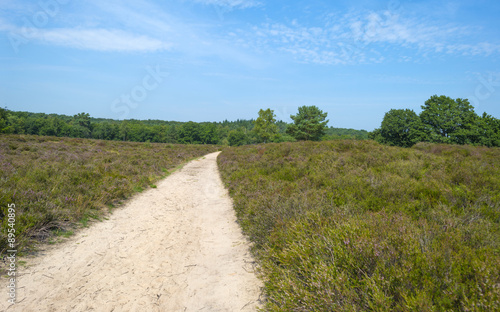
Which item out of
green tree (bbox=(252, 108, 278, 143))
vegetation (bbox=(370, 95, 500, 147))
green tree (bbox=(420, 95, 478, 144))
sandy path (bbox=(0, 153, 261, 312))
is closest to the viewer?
sandy path (bbox=(0, 153, 261, 312))

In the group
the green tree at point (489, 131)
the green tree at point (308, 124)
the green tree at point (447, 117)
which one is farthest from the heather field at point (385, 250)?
the green tree at point (308, 124)

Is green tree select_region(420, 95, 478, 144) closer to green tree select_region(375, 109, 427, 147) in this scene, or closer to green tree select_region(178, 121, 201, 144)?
green tree select_region(375, 109, 427, 147)

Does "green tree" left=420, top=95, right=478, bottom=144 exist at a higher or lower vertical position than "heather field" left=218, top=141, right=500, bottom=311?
higher

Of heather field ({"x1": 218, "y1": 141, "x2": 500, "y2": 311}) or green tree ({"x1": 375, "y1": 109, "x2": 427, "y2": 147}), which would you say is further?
green tree ({"x1": 375, "y1": 109, "x2": 427, "y2": 147})

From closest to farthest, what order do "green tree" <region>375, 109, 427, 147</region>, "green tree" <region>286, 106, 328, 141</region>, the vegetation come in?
the vegetation
"green tree" <region>375, 109, 427, 147</region>
"green tree" <region>286, 106, 328, 141</region>

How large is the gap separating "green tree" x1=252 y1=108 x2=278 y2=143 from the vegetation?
89.7ft

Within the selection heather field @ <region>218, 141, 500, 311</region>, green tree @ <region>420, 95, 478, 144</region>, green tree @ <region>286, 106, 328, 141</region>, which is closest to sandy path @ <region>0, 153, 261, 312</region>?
heather field @ <region>218, 141, 500, 311</region>

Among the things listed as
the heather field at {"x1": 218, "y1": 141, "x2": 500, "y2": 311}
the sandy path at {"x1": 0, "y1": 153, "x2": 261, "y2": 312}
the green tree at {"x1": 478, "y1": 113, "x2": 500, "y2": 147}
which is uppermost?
the green tree at {"x1": 478, "y1": 113, "x2": 500, "y2": 147}

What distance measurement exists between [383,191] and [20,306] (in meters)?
7.45

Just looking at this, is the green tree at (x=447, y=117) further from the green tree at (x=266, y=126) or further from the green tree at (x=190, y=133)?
the green tree at (x=190, y=133)

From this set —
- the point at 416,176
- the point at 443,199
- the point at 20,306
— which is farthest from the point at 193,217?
the point at 416,176

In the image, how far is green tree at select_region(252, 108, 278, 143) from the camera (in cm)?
6341

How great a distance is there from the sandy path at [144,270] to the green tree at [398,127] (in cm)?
4727

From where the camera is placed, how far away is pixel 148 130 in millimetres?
102375
